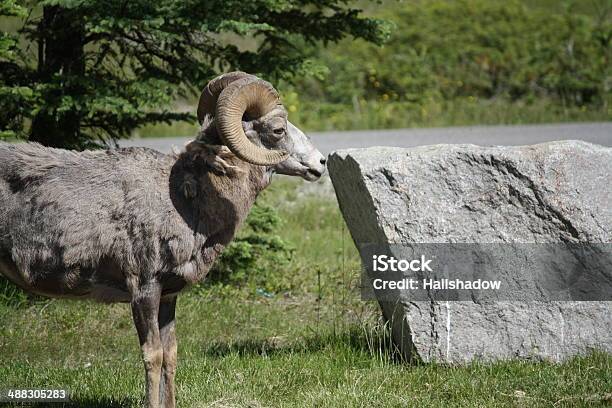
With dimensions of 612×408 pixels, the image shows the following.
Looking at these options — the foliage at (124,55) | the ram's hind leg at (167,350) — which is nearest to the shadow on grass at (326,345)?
the ram's hind leg at (167,350)

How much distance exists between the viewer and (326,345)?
304 inches

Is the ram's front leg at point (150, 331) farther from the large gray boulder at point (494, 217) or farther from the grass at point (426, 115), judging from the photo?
the grass at point (426, 115)

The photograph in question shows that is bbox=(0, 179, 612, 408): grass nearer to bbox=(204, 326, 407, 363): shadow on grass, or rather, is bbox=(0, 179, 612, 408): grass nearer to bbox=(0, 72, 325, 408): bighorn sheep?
bbox=(204, 326, 407, 363): shadow on grass

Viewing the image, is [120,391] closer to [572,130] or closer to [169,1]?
[169,1]

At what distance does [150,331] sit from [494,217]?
280cm

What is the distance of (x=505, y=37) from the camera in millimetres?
24531

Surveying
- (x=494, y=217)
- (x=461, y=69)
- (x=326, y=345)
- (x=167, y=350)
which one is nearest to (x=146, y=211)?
(x=167, y=350)

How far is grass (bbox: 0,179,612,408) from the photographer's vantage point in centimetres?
662

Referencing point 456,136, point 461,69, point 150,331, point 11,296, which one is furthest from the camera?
point 461,69

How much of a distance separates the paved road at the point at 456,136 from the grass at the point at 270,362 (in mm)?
7840

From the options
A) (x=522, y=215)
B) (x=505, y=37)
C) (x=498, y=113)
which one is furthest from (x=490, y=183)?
(x=505, y=37)

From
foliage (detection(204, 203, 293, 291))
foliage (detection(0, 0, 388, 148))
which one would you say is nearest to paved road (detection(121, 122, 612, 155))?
foliage (detection(204, 203, 293, 291))

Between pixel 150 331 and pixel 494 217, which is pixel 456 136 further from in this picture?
pixel 150 331

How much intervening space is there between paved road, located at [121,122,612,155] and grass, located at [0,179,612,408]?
25.7ft
